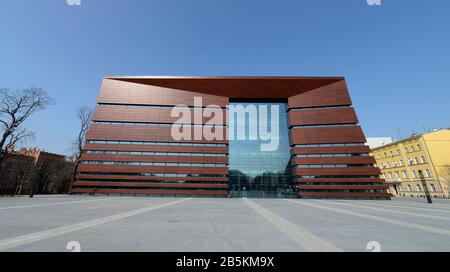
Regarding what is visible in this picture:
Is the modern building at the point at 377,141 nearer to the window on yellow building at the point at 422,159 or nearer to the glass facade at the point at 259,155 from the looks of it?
the window on yellow building at the point at 422,159

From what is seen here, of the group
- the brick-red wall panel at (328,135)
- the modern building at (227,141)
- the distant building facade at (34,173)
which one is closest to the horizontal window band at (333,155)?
the modern building at (227,141)

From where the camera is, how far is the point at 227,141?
42.0 meters

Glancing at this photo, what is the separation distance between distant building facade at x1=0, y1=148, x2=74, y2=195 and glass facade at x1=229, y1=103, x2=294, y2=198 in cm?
4375

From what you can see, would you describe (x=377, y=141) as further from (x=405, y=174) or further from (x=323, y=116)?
(x=323, y=116)

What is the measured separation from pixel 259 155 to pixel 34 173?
67726 millimetres

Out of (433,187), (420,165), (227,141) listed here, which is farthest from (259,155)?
(433,187)

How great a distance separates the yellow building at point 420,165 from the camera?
3859 centimetres

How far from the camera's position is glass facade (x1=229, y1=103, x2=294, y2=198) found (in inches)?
1585

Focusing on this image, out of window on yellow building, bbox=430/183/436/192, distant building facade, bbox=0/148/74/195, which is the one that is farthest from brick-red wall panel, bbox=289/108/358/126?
distant building facade, bbox=0/148/74/195

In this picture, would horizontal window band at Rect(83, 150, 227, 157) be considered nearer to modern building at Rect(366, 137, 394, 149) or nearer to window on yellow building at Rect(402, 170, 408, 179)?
window on yellow building at Rect(402, 170, 408, 179)

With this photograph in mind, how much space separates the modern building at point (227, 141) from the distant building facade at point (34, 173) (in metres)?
20.7
